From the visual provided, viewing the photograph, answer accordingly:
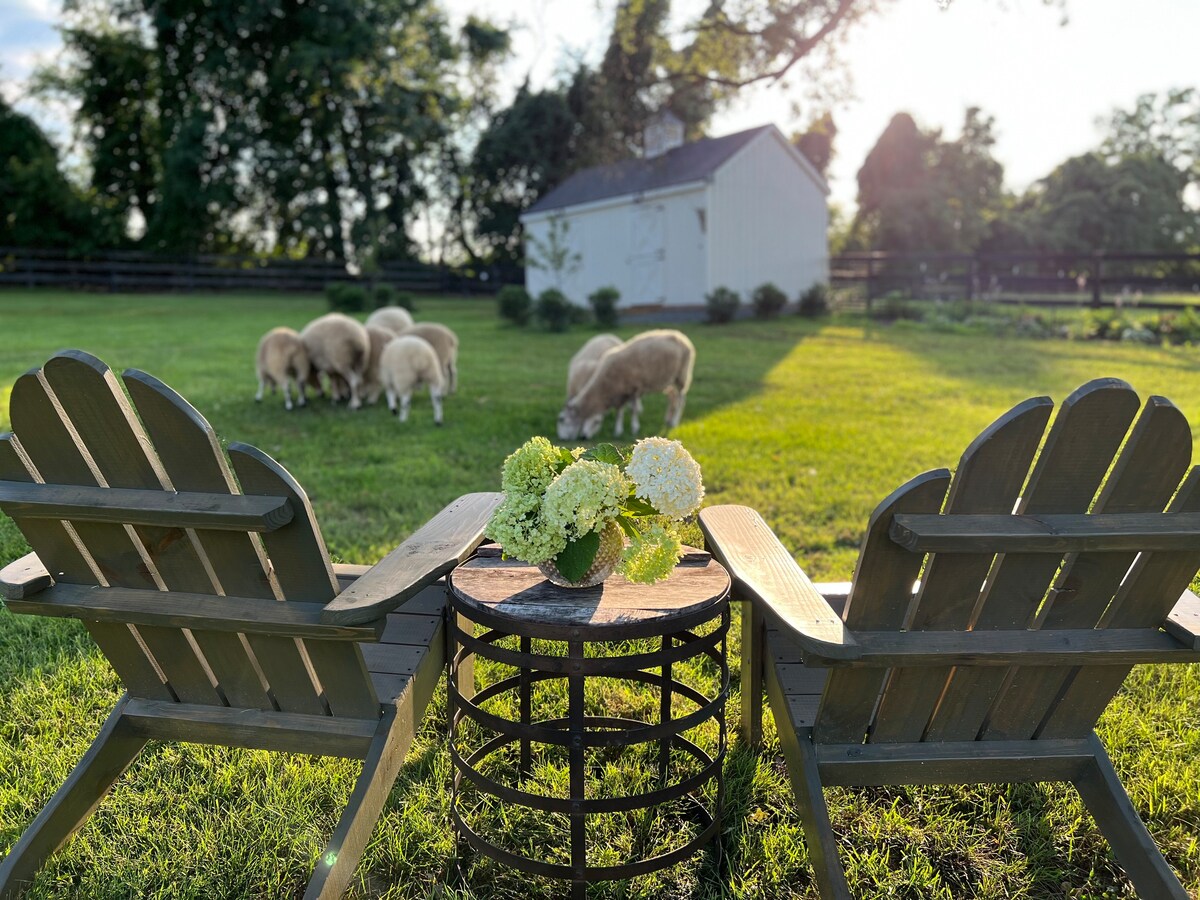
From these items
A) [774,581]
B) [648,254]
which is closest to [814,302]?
[648,254]

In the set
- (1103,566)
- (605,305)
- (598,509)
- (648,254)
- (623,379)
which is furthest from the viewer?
(648,254)

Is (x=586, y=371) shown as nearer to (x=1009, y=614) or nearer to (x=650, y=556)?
(x=650, y=556)

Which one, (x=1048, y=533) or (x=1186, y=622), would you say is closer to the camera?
(x=1048, y=533)

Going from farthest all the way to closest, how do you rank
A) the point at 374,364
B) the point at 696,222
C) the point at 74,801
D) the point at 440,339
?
1. the point at 696,222
2. the point at 440,339
3. the point at 374,364
4. the point at 74,801

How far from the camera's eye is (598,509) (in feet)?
6.53

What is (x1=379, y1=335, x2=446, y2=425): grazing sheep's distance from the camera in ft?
29.5

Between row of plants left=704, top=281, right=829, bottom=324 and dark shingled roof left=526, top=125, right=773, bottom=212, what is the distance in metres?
3.50

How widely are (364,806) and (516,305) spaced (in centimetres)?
2031

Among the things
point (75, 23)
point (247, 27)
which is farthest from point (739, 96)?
point (75, 23)

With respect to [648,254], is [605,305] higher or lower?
lower

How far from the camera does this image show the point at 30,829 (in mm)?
2186

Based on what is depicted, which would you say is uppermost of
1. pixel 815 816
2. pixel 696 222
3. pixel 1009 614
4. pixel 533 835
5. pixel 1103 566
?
pixel 696 222

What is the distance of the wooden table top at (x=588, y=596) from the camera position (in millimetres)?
1958

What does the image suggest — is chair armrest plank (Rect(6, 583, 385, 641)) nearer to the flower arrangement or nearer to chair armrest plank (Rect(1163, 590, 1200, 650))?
the flower arrangement
